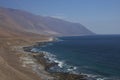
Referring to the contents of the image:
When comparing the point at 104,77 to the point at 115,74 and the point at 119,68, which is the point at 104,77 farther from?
the point at 119,68

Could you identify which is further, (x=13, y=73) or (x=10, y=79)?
(x=13, y=73)

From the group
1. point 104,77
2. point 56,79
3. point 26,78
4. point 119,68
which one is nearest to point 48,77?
point 56,79

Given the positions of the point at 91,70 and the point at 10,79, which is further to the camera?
the point at 91,70

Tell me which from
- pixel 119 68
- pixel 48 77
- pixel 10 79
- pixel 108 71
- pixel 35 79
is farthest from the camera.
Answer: pixel 119 68

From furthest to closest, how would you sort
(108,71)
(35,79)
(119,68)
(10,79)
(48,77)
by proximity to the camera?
1. (119,68)
2. (108,71)
3. (48,77)
4. (35,79)
5. (10,79)

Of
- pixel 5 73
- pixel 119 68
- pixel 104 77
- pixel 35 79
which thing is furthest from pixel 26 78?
pixel 119 68

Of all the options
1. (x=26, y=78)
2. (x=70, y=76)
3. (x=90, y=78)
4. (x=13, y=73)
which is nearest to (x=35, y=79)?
(x=26, y=78)

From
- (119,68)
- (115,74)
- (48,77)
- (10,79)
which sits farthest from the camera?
(119,68)

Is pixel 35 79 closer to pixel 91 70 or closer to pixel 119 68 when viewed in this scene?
pixel 91 70

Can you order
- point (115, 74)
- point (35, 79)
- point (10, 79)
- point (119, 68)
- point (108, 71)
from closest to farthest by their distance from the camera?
1. point (10, 79)
2. point (35, 79)
3. point (115, 74)
4. point (108, 71)
5. point (119, 68)
